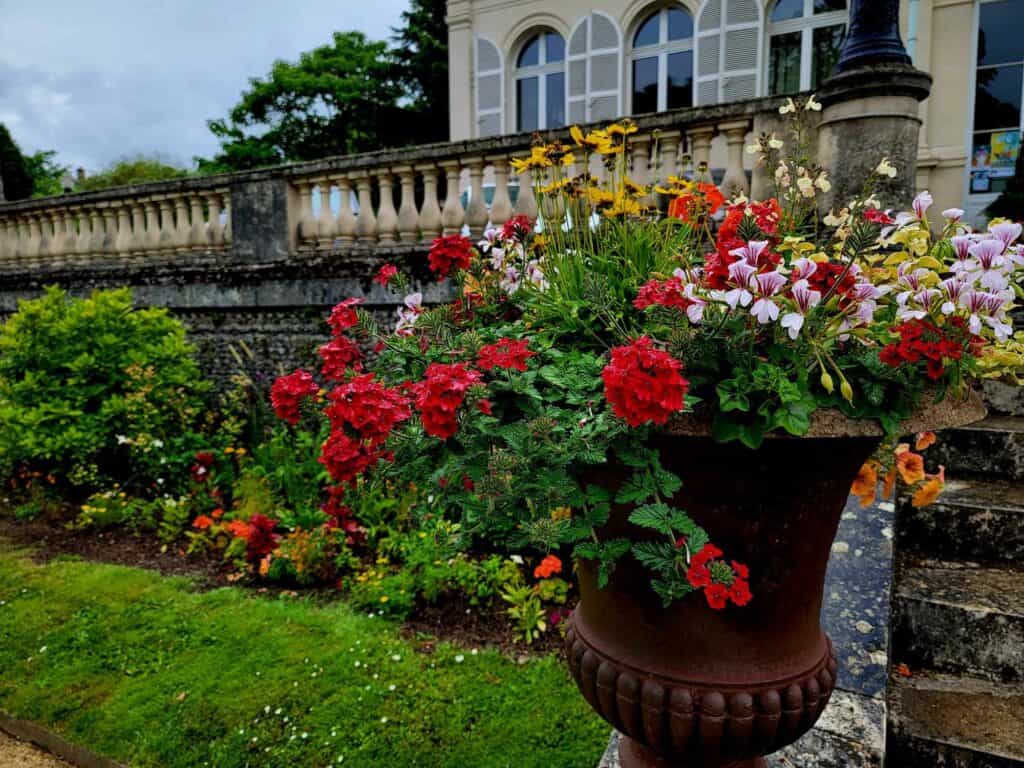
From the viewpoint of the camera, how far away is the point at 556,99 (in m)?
10.7

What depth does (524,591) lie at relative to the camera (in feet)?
9.71

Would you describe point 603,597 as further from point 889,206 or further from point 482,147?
point 482,147

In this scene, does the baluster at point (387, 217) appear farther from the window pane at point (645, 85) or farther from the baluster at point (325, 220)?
the window pane at point (645, 85)

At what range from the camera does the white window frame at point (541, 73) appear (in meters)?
10.6

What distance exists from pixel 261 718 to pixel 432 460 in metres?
1.62

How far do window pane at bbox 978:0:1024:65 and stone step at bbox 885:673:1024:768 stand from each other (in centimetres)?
833

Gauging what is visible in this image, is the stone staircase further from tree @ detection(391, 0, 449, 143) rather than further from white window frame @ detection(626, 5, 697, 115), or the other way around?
tree @ detection(391, 0, 449, 143)

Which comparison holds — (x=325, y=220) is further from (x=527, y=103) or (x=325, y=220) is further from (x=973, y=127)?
(x=973, y=127)

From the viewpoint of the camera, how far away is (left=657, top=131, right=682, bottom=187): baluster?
13.3ft

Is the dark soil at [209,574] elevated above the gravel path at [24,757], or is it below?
above

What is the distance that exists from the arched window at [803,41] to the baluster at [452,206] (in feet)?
19.4

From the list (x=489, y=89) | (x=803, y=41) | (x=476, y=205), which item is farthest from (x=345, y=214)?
(x=803, y=41)

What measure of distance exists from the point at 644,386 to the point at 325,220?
4729 mm

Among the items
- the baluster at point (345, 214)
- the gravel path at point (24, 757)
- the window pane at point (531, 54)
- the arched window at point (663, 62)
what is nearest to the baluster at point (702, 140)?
the baluster at point (345, 214)
